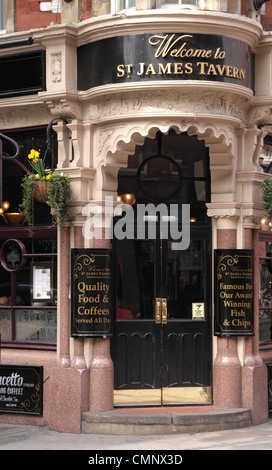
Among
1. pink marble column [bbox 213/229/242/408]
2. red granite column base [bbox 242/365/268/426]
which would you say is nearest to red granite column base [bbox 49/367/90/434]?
pink marble column [bbox 213/229/242/408]

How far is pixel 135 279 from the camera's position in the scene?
43.7 feet

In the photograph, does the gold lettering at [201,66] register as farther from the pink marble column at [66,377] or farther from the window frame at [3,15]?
the window frame at [3,15]

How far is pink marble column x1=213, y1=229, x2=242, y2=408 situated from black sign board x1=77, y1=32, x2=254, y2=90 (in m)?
2.35

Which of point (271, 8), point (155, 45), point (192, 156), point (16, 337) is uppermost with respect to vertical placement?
point (271, 8)

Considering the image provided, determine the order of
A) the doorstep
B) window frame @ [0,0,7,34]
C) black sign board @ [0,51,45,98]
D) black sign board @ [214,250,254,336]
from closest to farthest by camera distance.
Result: 1. the doorstep
2. black sign board @ [214,250,254,336]
3. black sign board @ [0,51,45,98]
4. window frame @ [0,0,7,34]

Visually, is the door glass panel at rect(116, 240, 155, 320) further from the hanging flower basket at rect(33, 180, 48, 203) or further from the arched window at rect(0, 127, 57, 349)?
the hanging flower basket at rect(33, 180, 48, 203)

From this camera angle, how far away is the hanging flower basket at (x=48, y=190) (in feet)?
41.1

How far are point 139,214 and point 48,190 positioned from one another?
157cm

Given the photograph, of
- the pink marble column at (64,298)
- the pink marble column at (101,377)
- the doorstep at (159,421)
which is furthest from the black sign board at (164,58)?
the doorstep at (159,421)

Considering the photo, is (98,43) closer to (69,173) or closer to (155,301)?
(69,173)

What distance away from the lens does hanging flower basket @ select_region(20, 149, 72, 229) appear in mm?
12523

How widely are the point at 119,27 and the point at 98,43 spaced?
1.44 feet

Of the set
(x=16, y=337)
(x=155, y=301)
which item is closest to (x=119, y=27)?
(x=155, y=301)

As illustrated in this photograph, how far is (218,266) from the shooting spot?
1302 cm
